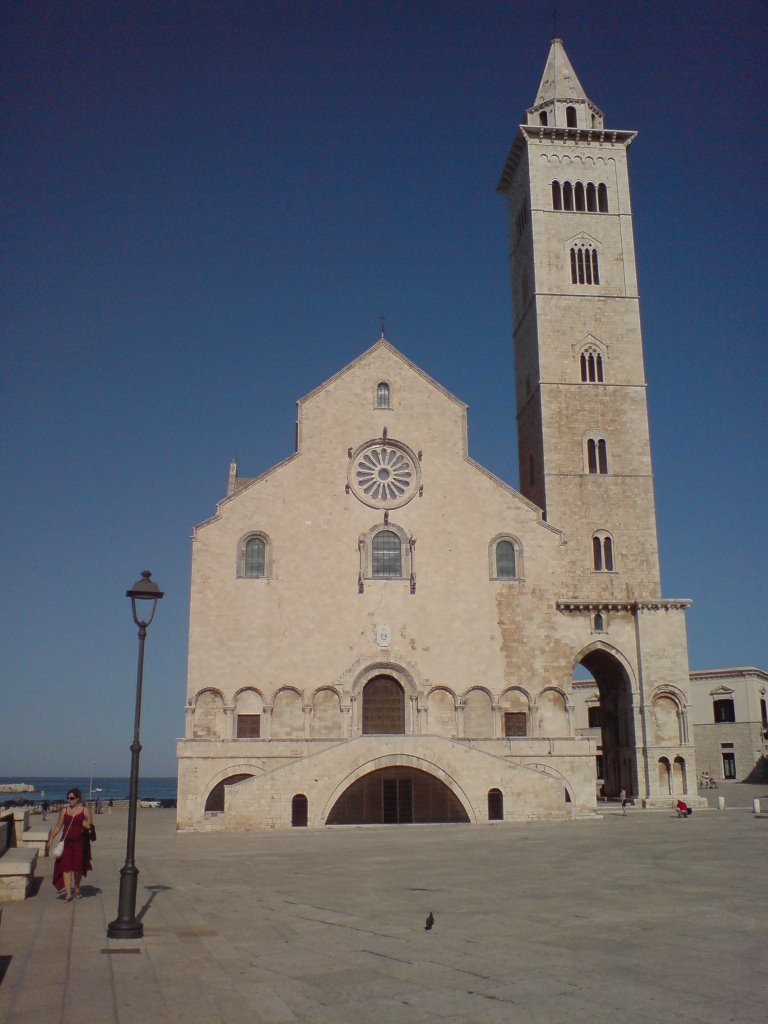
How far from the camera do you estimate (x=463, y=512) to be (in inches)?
1682

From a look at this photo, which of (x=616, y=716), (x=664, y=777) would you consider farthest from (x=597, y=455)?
(x=664, y=777)

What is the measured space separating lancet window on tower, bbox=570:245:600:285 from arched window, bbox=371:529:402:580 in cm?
1730

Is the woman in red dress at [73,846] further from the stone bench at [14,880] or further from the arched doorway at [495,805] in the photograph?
the arched doorway at [495,805]

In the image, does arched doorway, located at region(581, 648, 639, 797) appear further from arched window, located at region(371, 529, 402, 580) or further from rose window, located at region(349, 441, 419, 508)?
rose window, located at region(349, 441, 419, 508)

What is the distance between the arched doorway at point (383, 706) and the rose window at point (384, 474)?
25.3 ft

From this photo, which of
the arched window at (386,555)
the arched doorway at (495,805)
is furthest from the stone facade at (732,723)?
the arched window at (386,555)

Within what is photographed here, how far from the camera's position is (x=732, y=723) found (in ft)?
229

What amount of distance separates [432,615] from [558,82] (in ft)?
102

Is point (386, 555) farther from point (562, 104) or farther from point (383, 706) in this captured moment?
point (562, 104)

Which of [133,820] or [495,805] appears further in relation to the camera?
[495,805]

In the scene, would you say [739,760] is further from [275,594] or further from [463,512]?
[275,594]

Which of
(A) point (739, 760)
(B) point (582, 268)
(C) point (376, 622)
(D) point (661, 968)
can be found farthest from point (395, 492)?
(A) point (739, 760)

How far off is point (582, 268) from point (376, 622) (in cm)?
2183

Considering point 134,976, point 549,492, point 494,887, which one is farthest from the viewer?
point 549,492
